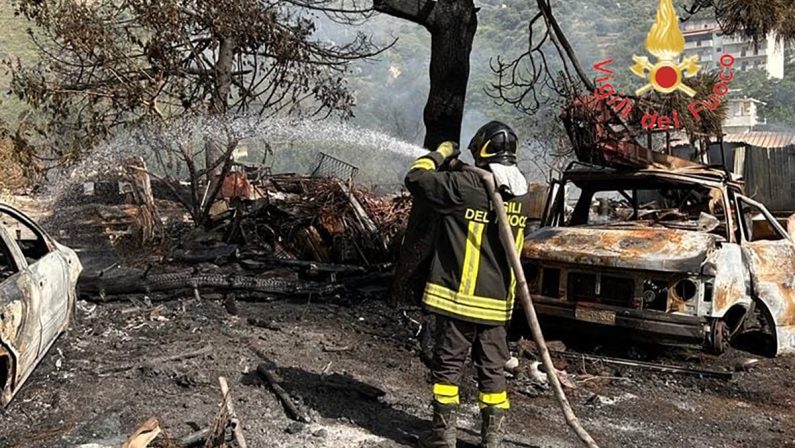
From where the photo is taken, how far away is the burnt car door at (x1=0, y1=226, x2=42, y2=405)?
444 cm

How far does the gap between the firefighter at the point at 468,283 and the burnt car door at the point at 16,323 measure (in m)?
2.62

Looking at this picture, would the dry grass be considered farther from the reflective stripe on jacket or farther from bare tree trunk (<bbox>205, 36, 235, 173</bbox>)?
the reflective stripe on jacket

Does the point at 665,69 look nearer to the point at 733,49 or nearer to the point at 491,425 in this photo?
the point at 491,425

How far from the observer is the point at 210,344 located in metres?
6.03

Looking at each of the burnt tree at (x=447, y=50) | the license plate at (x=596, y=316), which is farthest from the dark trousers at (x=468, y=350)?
the burnt tree at (x=447, y=50)

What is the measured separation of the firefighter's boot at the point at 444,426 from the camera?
414cm

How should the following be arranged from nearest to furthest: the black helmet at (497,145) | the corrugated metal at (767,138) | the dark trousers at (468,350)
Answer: the dark trousers at (468,350), the black helmet at (497,145), the corrugated metal at (767,138)

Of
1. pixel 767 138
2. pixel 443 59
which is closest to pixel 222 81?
pixel 443 59

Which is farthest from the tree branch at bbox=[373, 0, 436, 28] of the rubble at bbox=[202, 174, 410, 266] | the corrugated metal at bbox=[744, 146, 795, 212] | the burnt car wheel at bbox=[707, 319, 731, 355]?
the corrugated metal at bbox=[744, 146, 795, 212]

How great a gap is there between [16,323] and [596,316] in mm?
4575

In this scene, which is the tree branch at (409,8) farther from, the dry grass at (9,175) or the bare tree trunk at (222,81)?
the dry grass at (9,175)

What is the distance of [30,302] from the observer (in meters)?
4.89

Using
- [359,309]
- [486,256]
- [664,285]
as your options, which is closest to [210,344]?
[359,309]

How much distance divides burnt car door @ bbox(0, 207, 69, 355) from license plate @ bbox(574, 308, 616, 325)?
14.3ft
